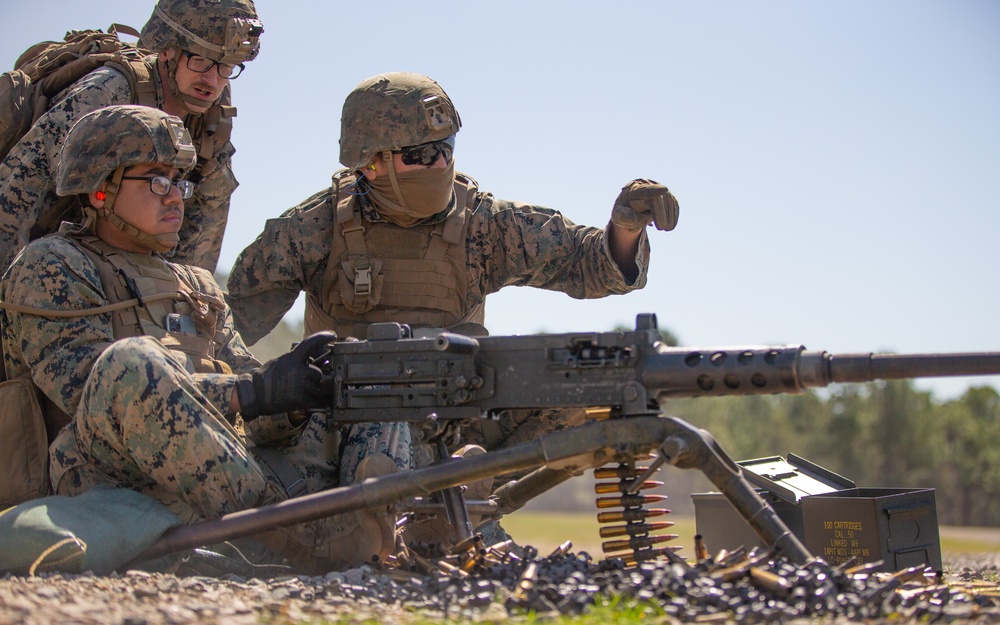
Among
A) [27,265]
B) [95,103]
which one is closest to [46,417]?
[27,265]

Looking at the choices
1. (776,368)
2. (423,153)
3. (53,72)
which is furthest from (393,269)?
(776,368)

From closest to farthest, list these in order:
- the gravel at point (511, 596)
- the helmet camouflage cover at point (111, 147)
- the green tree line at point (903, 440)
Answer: the gravel at point (511, 596)
the helmet camouflage cover at point (111, 147)
the green tree line at point (903, 440)

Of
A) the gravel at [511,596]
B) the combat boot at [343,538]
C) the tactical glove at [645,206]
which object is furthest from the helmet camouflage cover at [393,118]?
the gravel at [511,596]

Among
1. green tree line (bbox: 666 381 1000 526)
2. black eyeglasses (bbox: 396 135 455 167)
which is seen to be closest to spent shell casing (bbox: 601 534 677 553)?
black eyeglasses (bbox: 396 135 455 167)

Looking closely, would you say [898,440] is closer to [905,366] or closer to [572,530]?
[572,530]

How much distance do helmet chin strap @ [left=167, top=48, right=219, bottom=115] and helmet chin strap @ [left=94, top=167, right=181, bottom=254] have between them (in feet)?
6.28

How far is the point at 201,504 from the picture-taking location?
18.5ft

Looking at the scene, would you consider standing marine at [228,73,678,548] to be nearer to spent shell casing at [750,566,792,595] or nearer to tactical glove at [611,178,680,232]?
tactical glove at [611,178,680,232]

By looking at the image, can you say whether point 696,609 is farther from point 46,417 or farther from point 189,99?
point 189,99

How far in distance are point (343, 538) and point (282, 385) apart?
876 millimetres

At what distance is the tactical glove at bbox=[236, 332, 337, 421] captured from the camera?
591 cm

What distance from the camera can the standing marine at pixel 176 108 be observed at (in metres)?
7.32

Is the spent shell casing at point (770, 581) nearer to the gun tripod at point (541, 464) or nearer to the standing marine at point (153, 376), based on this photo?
the gun tripod at point (541, 464)

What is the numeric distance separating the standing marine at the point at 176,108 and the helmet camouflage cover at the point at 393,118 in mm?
1136
